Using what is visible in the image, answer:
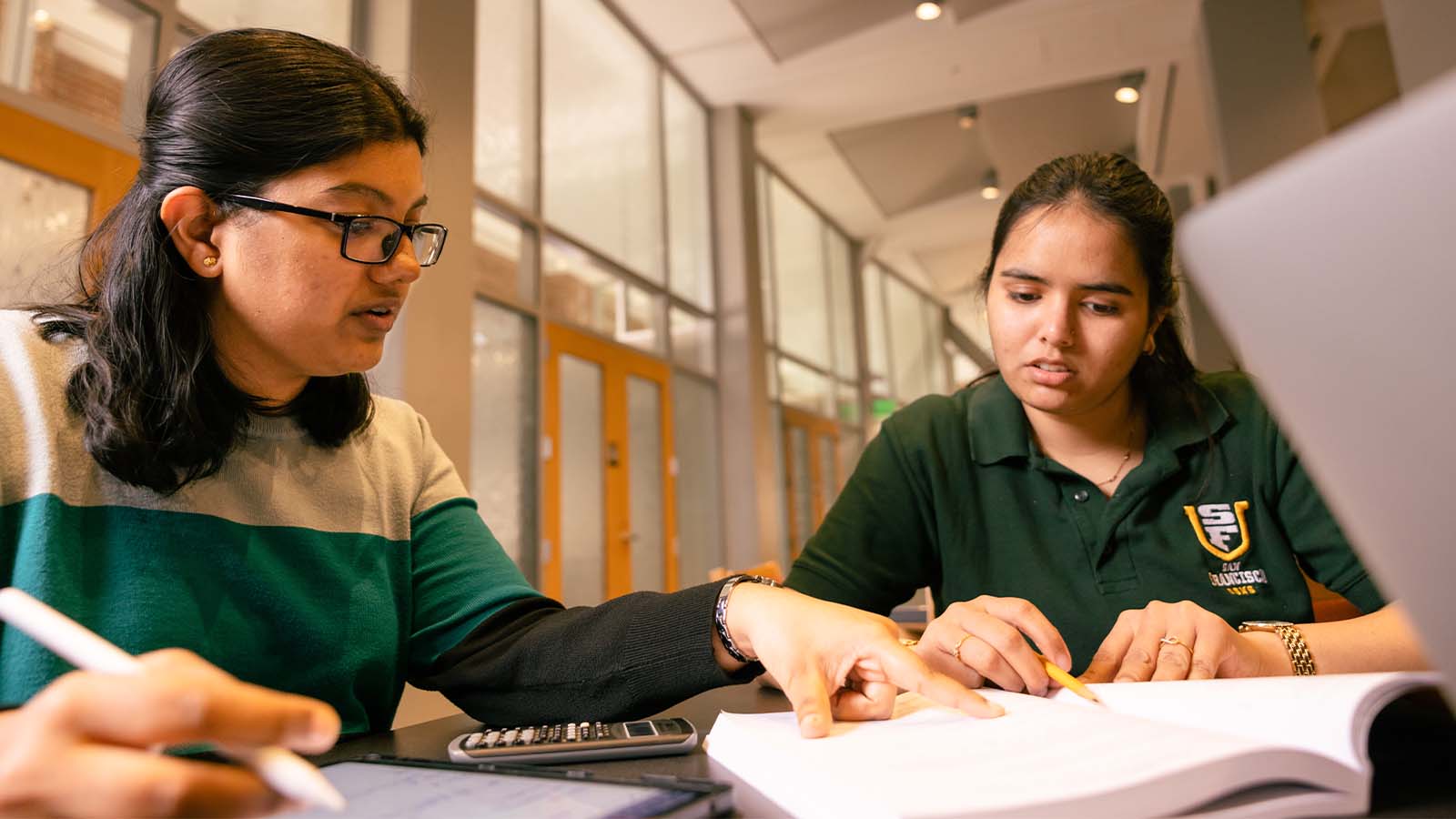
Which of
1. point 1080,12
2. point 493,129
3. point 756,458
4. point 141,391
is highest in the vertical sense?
point 1080,12

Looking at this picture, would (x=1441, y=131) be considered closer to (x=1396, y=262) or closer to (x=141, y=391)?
(x=1396, y=262)

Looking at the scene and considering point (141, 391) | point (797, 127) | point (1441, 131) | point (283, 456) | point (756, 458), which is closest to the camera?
point (1441, 131)

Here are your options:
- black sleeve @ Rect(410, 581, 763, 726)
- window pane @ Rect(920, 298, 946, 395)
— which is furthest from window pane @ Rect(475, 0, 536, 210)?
window pane @ Rect(920, 298, 946, 395)

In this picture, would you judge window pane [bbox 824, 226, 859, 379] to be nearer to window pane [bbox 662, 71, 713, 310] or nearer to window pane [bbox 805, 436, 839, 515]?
window pane [bbox 805, 436, 839, 515]

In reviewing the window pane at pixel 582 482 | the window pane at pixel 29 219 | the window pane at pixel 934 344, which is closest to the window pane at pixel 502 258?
the window pane at pixel 582 482

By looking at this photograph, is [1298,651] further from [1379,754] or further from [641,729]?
[641,729]

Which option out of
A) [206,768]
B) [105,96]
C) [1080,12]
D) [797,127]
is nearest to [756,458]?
[797,127]

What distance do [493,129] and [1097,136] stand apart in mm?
4797

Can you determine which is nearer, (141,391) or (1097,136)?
(141,391)

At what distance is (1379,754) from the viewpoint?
521 millimetres

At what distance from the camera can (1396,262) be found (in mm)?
234

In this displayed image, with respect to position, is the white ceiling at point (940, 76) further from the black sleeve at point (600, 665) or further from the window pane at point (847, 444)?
the black sleeve at point (600, 665)

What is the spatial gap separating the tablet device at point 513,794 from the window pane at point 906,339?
391 inches

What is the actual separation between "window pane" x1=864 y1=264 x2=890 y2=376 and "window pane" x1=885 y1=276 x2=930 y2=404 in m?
0.21
